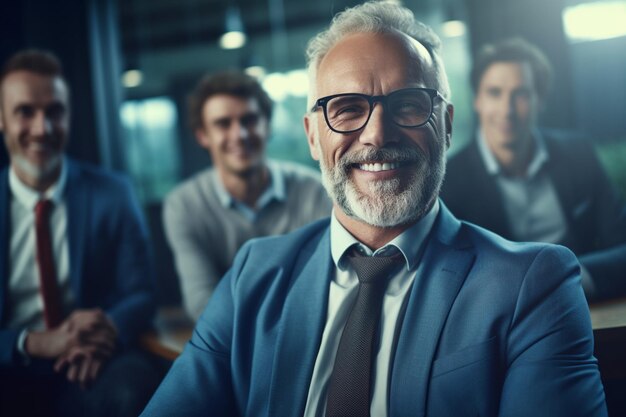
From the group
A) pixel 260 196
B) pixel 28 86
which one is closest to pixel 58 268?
pixel 28 86

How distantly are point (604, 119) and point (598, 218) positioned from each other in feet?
1.38

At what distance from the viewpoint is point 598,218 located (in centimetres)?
168

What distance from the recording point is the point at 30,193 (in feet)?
6.66

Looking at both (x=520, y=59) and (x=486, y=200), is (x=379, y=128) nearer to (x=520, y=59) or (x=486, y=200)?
(x=486, y=200)

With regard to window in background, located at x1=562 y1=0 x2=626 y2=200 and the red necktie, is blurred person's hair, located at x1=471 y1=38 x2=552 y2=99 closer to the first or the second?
window in background, located at x1=562 y1=0 x2=626 y2=200

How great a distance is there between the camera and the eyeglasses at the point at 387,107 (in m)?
1.08

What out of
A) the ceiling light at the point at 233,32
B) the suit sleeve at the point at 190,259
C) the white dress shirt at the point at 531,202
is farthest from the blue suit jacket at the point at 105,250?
the ceiling light at the point at 233,32

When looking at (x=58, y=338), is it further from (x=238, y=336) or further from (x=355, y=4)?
(x=355, y=4)

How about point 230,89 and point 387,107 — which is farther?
point 230,89

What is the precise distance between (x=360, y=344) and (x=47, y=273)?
1.33 m

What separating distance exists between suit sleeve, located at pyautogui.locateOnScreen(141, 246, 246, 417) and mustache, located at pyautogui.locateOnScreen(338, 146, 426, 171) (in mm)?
404

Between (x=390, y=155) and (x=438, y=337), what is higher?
(x=390, y=155)

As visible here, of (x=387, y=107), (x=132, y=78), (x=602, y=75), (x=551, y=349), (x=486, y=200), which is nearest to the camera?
(x=551, y=349)

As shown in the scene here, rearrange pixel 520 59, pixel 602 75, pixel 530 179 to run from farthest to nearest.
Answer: pixel 520 59
pixel 602 75
pixel 530 179
